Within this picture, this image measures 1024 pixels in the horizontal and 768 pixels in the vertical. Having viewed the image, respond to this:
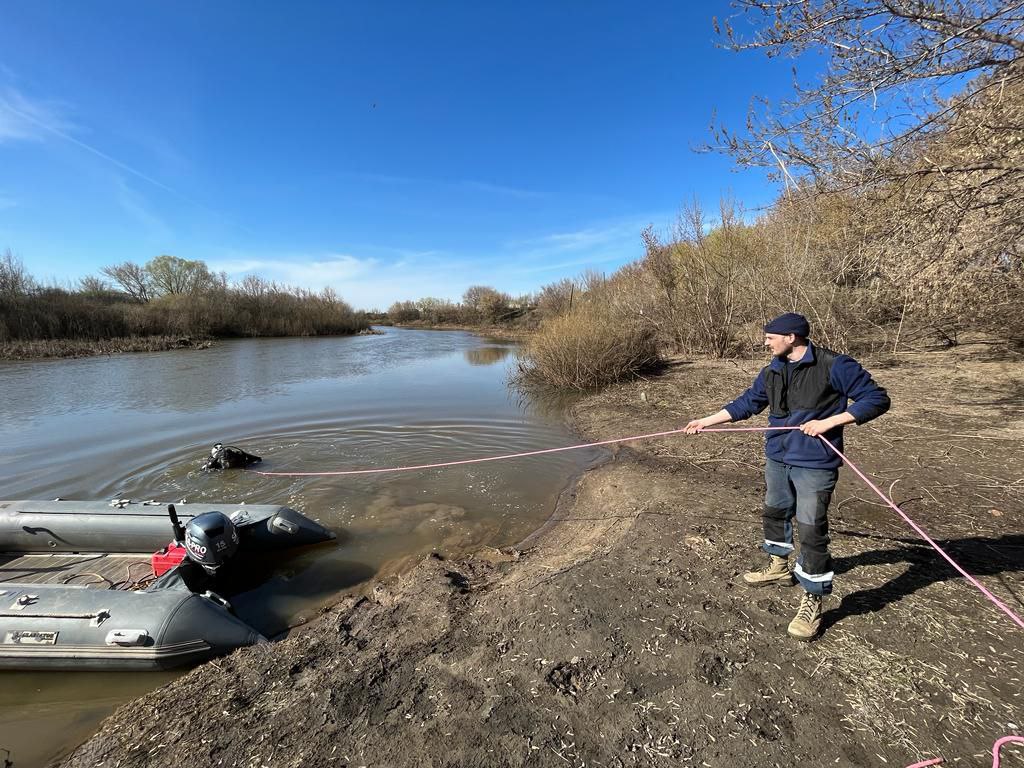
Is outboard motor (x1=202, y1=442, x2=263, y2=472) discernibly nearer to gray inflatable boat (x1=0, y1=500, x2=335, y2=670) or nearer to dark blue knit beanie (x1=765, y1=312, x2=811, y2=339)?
gray inflatable boat (x1=0, y1=500, x2=335, y2=670)

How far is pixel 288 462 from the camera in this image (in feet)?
26.5

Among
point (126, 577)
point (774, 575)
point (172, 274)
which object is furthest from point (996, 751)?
point (172, 274)

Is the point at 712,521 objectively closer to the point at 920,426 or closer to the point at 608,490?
the point at 608,490

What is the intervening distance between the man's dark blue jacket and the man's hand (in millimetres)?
106

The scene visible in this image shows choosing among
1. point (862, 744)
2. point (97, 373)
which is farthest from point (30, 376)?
point (862, 744)

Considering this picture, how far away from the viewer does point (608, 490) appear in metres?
6.18

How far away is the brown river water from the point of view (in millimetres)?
3291

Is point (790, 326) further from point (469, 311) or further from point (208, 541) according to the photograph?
point (469, 311)

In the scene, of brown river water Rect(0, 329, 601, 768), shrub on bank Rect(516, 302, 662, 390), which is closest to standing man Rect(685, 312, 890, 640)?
brown river water Rect(0, 329, 601, 768)

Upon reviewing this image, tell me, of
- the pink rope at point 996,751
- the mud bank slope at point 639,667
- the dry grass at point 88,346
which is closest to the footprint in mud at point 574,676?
the mud bank slope at point 639,667

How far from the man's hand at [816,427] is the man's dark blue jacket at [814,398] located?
0.35 feet

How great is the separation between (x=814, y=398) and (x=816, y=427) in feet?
0.66

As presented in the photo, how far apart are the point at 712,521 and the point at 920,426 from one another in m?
5.09

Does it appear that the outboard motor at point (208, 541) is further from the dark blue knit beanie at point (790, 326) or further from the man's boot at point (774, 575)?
the dark blue knit beanie at point (790, 326)
